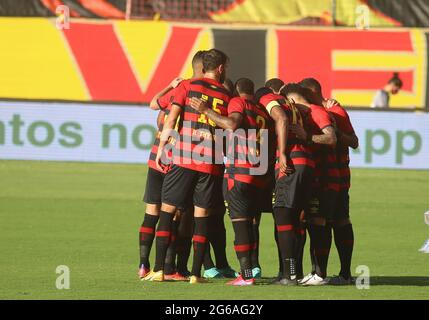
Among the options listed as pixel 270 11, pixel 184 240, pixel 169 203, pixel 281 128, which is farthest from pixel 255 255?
pixel 270 11

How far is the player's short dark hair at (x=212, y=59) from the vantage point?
10.8 meters

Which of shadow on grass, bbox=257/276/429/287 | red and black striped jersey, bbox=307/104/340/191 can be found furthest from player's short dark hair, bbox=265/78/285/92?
shadow on grass, bbox=257/276/429/287

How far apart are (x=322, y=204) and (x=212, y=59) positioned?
1.76 meters

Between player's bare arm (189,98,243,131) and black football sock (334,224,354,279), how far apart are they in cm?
165

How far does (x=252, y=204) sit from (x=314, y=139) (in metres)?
0.84

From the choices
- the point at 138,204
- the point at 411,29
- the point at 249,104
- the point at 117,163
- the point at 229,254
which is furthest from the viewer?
the point at 411,29

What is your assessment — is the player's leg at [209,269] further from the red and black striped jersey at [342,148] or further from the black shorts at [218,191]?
the red and black striped jersey at [342,148]

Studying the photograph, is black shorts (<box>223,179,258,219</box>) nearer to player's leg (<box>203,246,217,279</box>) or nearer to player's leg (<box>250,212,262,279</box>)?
player's leg (<box>250,212,262,279</box>)

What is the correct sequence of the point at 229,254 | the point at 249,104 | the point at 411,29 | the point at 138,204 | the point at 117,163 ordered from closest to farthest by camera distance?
1. the point at 249,104
2. the point at 229,254
3. the point at 138,204
4. the point at 117,163
5. the point at 411,29

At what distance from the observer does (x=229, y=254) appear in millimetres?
13820

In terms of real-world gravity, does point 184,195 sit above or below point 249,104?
below

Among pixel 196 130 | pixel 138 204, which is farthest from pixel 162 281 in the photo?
pixel 138 204

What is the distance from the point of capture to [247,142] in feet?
35.6
